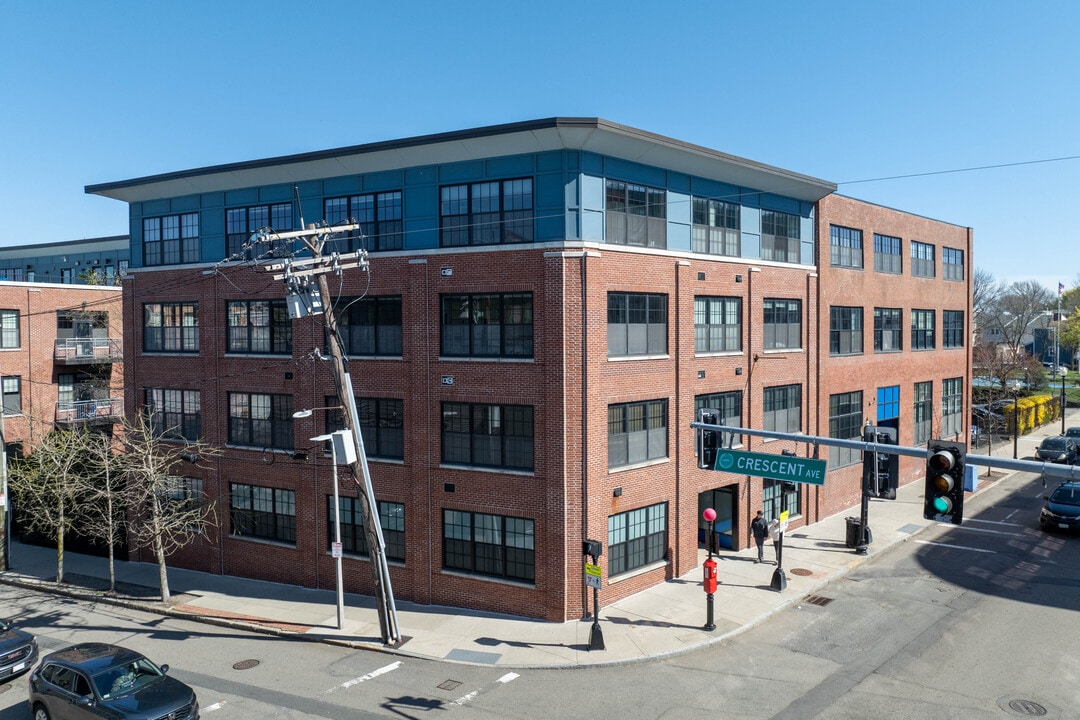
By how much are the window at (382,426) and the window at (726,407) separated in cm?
955

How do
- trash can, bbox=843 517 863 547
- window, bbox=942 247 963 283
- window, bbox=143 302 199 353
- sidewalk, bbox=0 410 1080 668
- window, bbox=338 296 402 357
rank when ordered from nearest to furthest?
1. sidewalk, bbox=0 410 1080 668
2. window, bbox=338 296 402 357
3. trash can, bbox=843 517 863 547
4. window, bbox=143 302 199 353
5. window, bbox=942 247 963 283

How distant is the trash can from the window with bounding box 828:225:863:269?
10716mm

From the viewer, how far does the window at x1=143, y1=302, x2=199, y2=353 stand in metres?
28.9

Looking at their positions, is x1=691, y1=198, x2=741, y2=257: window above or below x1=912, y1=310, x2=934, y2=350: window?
above

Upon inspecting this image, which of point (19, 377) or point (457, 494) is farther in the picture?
point (19, 377)

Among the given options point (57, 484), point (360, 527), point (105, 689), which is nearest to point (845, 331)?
point (360, 527)

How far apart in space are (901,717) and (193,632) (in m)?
18.4

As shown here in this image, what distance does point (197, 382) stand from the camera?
2852cm

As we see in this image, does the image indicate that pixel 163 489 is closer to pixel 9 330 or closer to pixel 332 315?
pixel 332 315

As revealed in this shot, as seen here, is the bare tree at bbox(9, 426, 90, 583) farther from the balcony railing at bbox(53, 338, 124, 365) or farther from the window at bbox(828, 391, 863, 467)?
the window at bbox(828, 391, 863, 467)

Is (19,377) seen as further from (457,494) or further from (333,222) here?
(457,494)

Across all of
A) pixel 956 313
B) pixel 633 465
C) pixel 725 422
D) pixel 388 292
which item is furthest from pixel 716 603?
pixel 956 313

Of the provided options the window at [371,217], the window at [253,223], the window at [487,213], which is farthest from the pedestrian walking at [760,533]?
the window at [253,223]

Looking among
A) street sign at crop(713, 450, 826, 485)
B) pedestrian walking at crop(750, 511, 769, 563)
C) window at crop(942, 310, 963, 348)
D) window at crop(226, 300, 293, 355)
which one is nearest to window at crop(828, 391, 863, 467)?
pedestrian walking at crop(750, 511, 769, 563)
